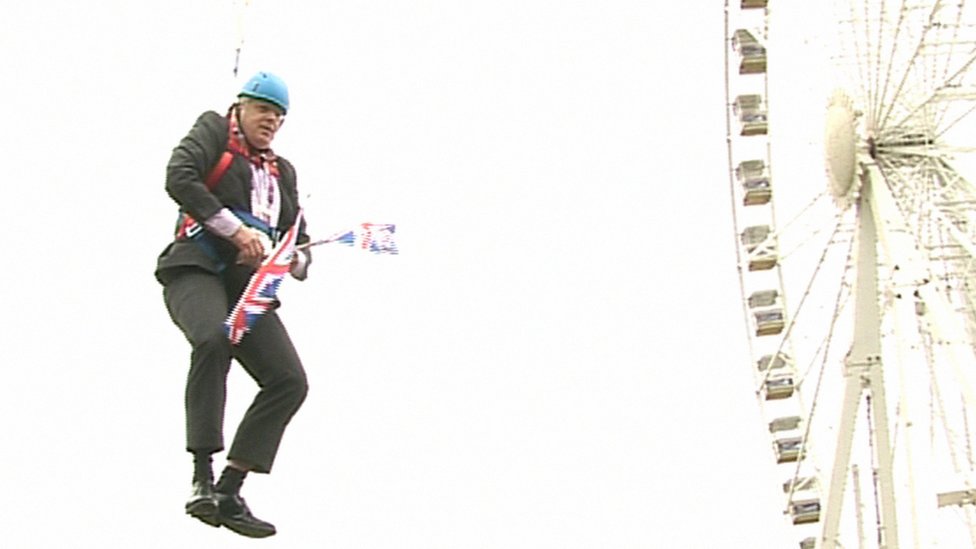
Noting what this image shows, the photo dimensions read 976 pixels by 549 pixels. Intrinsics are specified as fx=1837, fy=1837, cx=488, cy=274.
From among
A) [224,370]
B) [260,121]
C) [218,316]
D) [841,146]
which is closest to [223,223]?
[218,316]

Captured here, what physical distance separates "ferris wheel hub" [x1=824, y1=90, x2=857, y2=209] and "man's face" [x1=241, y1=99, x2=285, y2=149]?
15887 millimetres

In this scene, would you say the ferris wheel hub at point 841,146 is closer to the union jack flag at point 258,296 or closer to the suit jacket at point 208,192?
the suit jacket at point 208,192

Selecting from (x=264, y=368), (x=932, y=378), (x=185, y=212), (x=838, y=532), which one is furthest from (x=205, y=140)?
(x=838, y=532)

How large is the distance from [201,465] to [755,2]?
19.8 m

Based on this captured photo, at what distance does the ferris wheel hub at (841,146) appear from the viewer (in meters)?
23.3

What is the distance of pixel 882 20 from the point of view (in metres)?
23.3

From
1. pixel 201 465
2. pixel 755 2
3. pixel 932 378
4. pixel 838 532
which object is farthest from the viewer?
pixel 755 2

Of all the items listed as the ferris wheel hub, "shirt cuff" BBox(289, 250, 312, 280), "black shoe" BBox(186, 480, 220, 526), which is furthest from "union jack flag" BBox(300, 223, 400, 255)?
the ferris wheel hub

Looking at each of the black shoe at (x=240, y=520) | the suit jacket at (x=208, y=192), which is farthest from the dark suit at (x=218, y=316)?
the black shoe at (x=240, y=520)

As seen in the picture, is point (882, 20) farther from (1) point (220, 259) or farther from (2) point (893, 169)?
(1) point (220, 259)

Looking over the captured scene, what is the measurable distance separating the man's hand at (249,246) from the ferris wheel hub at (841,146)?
52.9 feet

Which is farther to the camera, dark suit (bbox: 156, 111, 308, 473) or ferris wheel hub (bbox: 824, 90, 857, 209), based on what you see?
ferris wheel hub (bbox: 824, 90, 857, 209)

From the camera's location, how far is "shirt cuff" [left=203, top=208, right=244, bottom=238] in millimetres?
8016

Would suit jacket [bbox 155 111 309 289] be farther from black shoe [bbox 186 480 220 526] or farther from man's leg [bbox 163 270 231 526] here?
black shoe [bbox 186 480 220 526]
